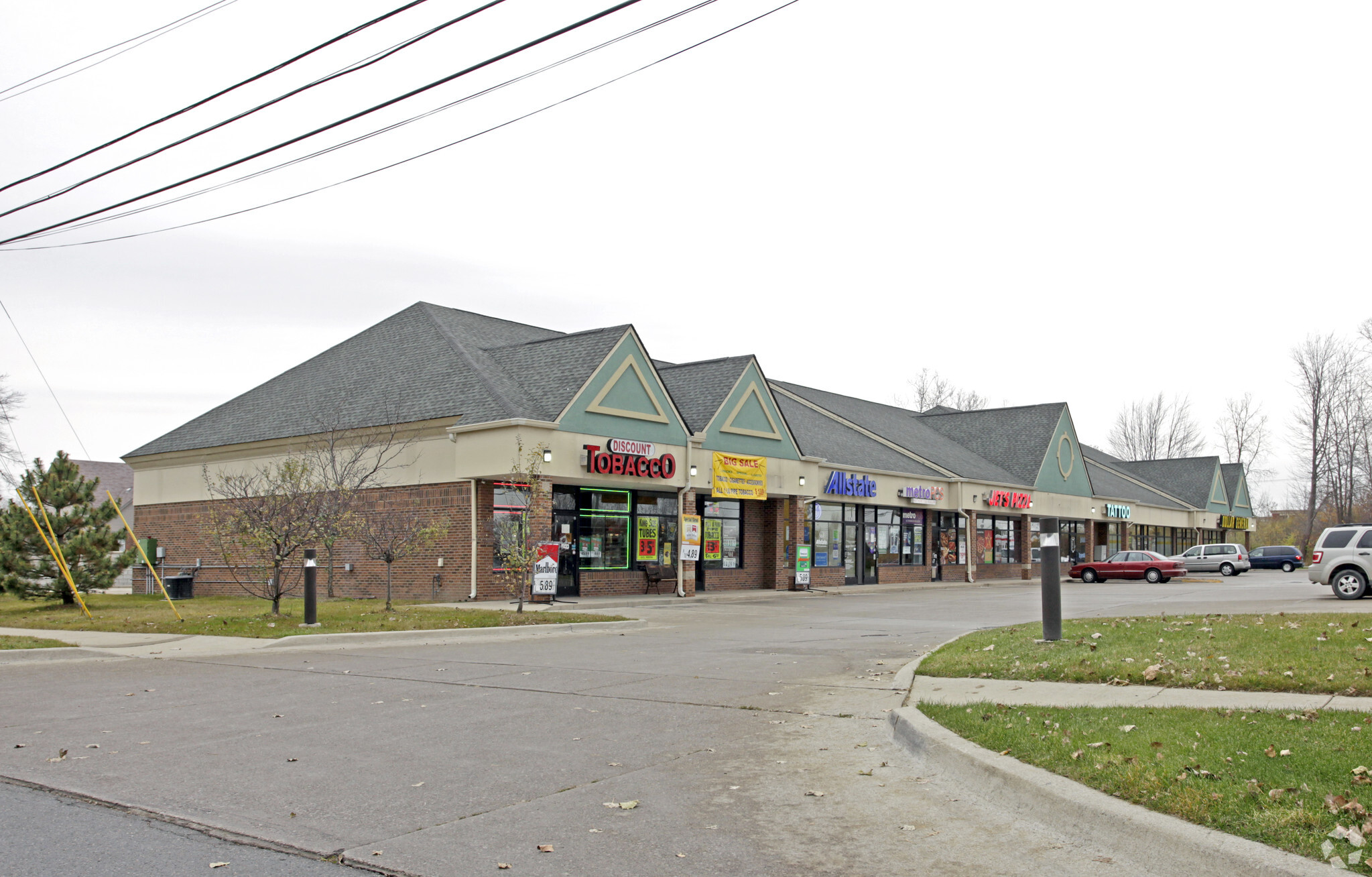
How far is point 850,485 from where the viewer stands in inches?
1503

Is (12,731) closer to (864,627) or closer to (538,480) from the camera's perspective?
(864,627)

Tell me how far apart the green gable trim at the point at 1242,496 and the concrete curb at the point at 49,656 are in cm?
8170

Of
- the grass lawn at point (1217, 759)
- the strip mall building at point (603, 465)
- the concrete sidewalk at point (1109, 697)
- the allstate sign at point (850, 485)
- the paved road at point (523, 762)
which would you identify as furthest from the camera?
the allstate sign at point (850, 485)

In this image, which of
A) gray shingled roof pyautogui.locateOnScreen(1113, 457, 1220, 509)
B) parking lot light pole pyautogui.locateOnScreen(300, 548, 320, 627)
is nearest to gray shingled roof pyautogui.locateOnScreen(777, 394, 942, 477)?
parking lot light pole pyautogui.locateOnScreen(300, 548, 320, 627)

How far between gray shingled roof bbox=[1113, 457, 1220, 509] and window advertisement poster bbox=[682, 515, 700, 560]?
5233cm

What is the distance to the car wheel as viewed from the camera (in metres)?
25.3

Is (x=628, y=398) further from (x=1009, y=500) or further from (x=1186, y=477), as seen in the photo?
(x=1186, y=477)

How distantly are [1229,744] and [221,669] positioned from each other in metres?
11.7

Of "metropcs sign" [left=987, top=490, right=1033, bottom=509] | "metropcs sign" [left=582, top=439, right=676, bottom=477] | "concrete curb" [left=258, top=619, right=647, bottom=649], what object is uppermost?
"metropcs sign" [left=582, top=439, right=676, bottom=477]

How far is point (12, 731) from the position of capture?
905 centimetres

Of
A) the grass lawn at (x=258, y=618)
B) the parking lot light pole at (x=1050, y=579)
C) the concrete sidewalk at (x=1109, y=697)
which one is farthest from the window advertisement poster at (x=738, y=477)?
the concrete sidewalk at (x=1109, y=697)

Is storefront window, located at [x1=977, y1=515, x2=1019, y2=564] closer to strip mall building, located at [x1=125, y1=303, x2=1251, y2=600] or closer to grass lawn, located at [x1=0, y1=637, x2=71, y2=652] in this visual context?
strip mall building, located at [x1=125, y1=303, x2=1251, y2=600]

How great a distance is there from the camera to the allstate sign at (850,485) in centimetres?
3731

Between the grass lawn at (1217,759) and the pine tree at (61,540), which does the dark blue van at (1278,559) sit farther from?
the grass lawn at (1217,759)
